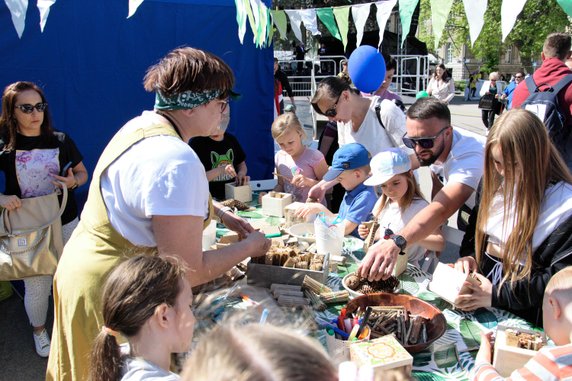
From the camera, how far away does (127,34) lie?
427 cm

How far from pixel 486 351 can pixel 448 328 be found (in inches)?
10.3

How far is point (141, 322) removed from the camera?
1.21 metres

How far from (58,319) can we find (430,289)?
138cm

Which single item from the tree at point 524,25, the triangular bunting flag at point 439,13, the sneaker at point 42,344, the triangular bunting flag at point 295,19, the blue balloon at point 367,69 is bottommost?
the sneaker at point 42,344

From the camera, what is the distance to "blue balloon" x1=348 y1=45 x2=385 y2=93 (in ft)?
13.8

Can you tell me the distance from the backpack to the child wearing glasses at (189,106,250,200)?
7.76 ft

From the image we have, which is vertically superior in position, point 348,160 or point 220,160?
point 348,160

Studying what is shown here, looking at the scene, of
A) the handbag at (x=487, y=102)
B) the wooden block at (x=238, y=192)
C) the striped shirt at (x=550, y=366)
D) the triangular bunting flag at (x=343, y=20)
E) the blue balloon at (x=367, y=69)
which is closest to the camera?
the striped shirt at (x=550, y=366)

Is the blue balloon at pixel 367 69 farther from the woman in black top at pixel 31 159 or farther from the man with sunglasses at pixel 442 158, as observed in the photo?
the woman in black top at pixel 31 159

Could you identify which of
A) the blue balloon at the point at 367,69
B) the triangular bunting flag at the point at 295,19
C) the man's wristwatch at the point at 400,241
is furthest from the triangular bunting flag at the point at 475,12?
the triangular bunting flag at the point at 295,19

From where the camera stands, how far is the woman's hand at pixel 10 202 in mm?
2828

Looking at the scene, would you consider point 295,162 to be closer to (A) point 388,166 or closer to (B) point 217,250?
(A) point 388,166

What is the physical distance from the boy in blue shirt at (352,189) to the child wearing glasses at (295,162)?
55cm

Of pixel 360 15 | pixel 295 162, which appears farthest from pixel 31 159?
pixel 360 15
